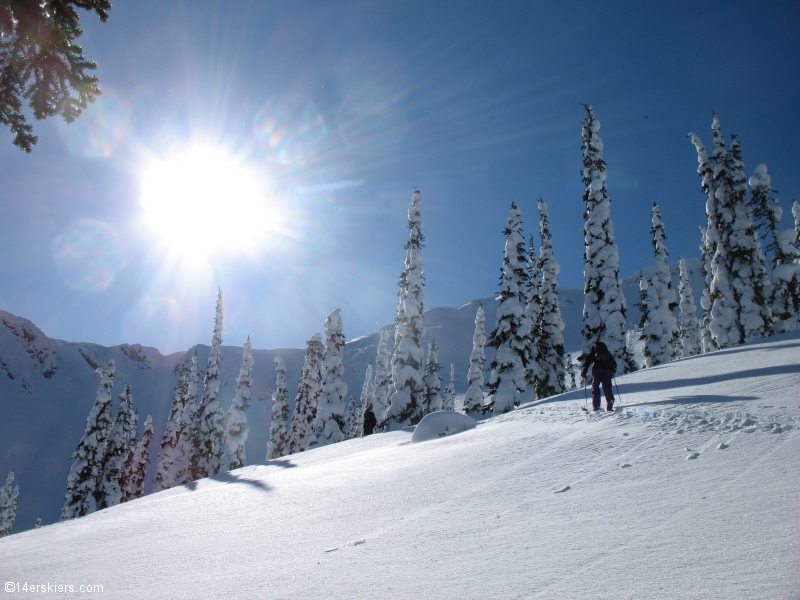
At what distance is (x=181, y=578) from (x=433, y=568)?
2524 millimetres

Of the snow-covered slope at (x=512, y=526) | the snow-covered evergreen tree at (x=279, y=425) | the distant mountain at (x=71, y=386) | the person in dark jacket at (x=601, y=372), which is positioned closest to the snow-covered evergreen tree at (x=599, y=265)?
the person in dark jacket at (x=601, y=372)

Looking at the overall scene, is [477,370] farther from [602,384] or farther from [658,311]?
[602,384]

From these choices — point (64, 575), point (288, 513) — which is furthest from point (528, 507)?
Answer: point (64, 575)

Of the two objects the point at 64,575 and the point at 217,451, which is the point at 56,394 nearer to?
the point at 217,451

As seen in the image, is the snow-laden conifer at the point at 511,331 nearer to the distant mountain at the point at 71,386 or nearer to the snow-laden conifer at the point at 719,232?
the snow-laden conifer at the point at 719,232

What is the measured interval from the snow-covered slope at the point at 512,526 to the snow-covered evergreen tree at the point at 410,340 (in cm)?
1922

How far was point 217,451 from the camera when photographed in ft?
138

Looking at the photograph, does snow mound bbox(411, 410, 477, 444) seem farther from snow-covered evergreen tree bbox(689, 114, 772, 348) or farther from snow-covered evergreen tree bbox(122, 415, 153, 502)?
snow-covered evergreen tree bbox(122, 415, 153, 502)

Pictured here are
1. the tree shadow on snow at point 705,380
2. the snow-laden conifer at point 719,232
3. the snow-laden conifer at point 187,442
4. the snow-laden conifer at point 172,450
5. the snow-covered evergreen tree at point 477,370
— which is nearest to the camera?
the tree shadow on snow at point 705,380

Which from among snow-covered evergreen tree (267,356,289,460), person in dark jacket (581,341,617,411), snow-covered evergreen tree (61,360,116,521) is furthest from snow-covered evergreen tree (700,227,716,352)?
snow-covered evergreen tree (61,360,116,521)

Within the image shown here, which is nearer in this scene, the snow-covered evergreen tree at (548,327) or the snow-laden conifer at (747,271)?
the snow-laden conifer at (747,271)

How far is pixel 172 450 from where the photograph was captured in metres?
45.8

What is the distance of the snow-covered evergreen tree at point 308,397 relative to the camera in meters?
41.9

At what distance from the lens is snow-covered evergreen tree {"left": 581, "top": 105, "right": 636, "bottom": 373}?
2692 centimetres
